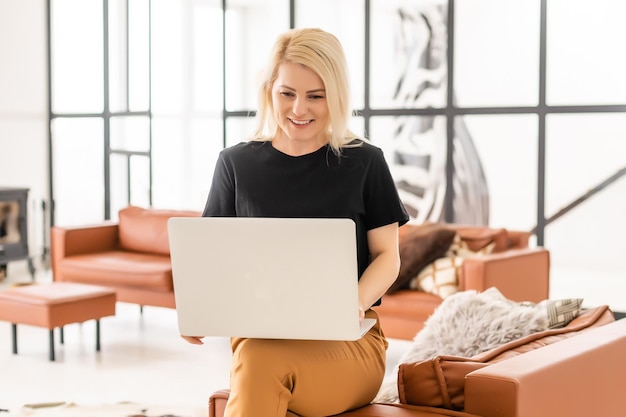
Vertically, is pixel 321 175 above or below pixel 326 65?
below

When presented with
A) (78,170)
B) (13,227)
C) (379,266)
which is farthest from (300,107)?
(78,170)

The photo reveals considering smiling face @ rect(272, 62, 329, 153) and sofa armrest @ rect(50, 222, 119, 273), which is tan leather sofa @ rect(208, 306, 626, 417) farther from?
sofa armrest @ rect(50, 222, 119, 273)

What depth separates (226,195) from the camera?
2469mm

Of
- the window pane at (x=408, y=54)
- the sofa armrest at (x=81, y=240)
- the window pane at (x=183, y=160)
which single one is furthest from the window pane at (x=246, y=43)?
the sofa armrest at (x=81, y=240)

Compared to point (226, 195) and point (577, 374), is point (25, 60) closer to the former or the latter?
point (226, 195)

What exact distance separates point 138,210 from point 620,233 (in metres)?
3.30

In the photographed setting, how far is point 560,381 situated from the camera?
7.31ft

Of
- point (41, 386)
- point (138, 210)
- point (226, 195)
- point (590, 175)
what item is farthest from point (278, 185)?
point (138, 210)

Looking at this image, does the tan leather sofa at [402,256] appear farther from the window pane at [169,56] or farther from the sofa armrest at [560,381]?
the sofa armrest at [560,381]

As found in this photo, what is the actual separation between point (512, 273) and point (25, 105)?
5.45 metres

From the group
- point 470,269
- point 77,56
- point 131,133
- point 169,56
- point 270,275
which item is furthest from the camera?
point 77,56

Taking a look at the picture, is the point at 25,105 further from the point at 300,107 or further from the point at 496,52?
the point at 300,107

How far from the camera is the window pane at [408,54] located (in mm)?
6242

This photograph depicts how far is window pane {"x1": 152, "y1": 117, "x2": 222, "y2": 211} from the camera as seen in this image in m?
7.66
